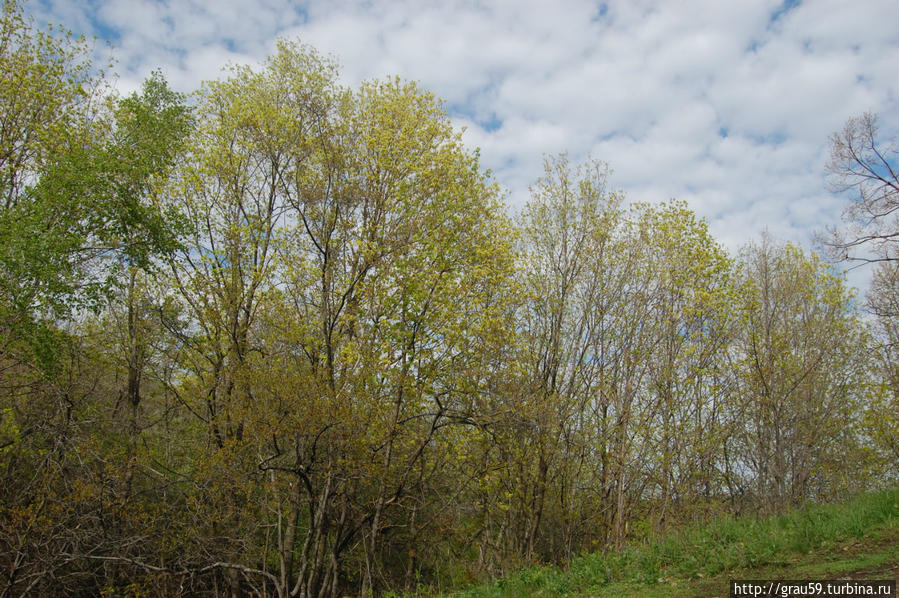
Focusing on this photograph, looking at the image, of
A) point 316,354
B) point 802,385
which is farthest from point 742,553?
point 802,385

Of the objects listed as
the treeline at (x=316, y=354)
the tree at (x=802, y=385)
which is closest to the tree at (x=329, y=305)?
the treeline at (x=316, y=354)

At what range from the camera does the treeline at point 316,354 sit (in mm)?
11227

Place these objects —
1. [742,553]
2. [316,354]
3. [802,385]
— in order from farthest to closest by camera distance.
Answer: [802,385], [316,354], [742,553]

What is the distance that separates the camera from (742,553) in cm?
688

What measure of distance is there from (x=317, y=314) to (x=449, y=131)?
18.0 ft

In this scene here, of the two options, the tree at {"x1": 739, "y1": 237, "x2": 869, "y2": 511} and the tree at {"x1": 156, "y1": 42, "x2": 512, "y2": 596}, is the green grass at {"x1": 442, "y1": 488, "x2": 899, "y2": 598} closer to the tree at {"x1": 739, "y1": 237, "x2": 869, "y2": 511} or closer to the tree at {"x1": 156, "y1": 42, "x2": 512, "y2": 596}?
the tree at {"x1": 156, "y1": 42, "x2": 512, "y2": 596}

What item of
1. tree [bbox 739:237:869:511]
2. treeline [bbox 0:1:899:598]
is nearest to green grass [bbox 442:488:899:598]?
treeline [bbox 0:1:899:598]

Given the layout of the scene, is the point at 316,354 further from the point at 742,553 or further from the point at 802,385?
the point at 802,385

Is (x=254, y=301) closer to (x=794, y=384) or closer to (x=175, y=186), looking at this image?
(x=175, y=186)

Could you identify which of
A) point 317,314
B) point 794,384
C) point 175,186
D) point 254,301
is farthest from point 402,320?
point 794,384

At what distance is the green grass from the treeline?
4335 mm

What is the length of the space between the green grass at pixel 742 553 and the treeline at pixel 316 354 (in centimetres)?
433

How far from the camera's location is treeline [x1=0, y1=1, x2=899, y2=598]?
442 inches

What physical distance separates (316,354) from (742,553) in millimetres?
8977
